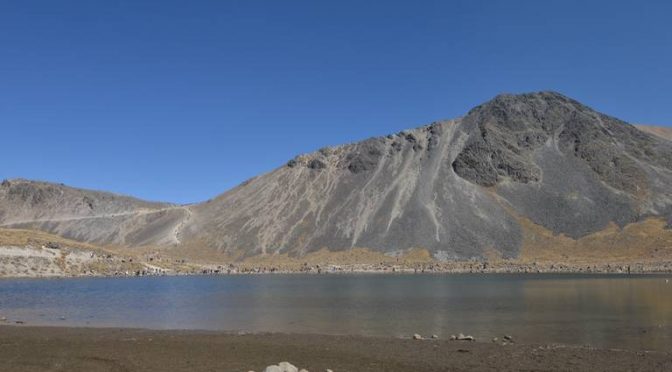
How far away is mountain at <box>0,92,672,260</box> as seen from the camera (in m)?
133

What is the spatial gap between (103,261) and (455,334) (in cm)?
8784

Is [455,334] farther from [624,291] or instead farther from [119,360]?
[624,291]

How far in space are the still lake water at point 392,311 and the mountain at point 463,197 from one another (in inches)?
2551

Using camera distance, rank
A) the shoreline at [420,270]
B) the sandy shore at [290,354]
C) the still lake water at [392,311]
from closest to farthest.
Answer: the sandy shore at [290,354] < the still lake water at [392,311] < the shoreline at [420,270]

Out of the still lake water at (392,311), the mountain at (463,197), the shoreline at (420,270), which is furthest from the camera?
the mountain at (463,197)

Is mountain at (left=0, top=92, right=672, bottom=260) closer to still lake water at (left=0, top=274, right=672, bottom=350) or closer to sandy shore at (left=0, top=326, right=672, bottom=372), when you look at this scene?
still lake water at (left=0, top=274, right=672, bottom=350)

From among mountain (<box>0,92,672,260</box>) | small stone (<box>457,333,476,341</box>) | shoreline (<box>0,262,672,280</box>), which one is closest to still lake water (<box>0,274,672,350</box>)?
small stone (<box>457,333,476,341</box>)

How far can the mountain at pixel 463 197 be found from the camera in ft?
436

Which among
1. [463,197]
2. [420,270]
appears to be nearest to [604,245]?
[463,197]

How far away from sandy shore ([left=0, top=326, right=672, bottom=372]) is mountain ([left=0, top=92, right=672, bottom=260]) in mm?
99274

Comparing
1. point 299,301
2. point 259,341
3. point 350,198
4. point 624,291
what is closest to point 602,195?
point 350,198

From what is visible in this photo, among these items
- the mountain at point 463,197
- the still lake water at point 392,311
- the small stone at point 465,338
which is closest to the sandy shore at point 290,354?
the small stone at point 465,338

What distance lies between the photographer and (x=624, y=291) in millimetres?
60719

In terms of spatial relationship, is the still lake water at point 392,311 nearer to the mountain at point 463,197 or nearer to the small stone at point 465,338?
the small stone at point 465,338
